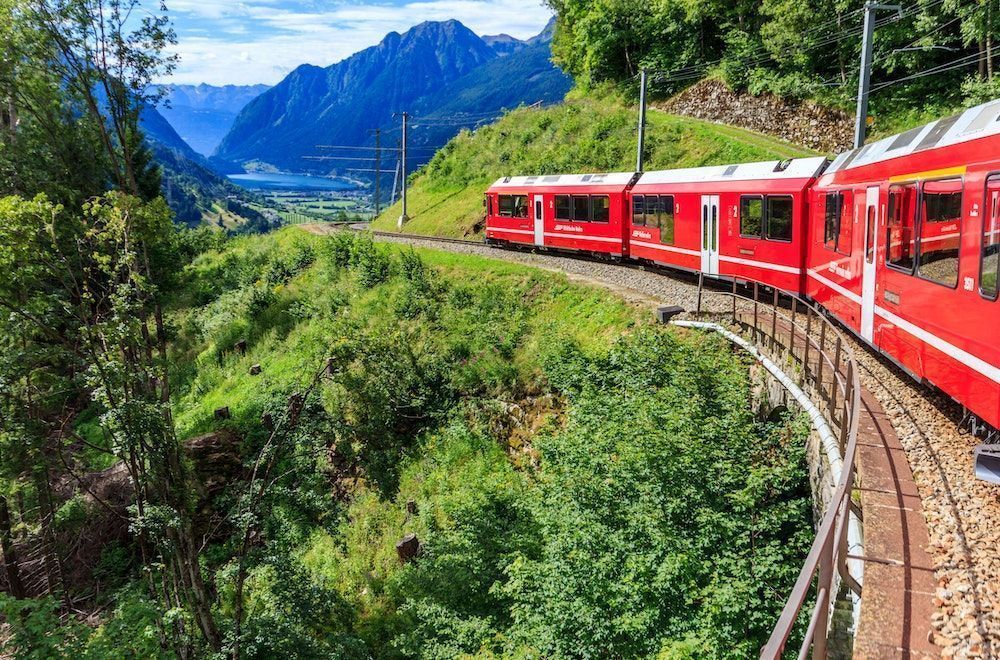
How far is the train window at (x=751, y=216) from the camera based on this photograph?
17.1 metres

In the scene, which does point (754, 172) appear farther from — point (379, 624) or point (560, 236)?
point (379, 624)

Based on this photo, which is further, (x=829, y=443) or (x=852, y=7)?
(x=852, y=7)

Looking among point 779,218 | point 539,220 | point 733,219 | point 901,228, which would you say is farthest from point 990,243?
point 539,220

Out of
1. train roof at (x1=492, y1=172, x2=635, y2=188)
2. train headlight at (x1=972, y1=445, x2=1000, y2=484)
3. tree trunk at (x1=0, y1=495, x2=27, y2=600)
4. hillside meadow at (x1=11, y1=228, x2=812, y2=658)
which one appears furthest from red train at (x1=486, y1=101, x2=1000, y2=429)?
tree trunk at (x1=0, y1=495, x2=27, y2=600)

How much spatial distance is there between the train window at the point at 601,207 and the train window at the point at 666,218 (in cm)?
319

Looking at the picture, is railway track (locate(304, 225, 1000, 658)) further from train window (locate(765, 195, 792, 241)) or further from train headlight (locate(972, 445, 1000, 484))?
train window (locate(765, 195, 792, 241))

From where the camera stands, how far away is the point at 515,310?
20.4m

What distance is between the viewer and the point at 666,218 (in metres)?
21.0

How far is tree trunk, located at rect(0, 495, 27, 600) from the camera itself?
1655 centimetres

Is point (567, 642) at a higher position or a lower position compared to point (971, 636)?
lower

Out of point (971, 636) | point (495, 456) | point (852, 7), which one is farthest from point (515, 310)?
point (852, 7)

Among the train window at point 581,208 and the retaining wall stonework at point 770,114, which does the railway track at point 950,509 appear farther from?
the retaining wall stonework at point 770,114

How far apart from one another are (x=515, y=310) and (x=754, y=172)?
781 centimetres

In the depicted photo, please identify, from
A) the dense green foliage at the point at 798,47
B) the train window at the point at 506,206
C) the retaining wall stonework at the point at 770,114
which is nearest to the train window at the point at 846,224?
the dense green foliage at the point at 798,47
